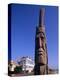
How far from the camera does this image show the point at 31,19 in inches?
70.5

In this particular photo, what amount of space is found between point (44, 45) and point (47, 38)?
2.6 inches

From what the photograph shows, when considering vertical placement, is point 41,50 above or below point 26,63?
above

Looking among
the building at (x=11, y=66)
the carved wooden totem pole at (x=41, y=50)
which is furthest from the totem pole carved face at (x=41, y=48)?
the building at (x=11, y=66)

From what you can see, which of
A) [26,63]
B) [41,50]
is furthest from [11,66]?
[41,50]

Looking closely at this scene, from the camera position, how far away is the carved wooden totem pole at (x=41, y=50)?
70.6 inches

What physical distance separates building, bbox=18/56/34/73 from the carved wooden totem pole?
43mm

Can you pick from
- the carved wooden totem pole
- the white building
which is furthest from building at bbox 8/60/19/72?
the carved wooden totem pole

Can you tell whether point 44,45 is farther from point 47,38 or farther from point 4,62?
point 4,62

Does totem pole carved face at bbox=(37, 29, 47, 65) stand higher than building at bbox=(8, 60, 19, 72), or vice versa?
totem pole carved face at bbox=(37, 29, 47, 65)

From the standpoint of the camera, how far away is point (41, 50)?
1.81 meters

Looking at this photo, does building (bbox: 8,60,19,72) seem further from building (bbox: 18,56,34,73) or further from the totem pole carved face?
the totem pole carved face

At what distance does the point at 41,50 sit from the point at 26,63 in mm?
170

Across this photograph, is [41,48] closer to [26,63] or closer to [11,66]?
[26,63]

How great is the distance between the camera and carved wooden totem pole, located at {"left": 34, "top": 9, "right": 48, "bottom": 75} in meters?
1.79
